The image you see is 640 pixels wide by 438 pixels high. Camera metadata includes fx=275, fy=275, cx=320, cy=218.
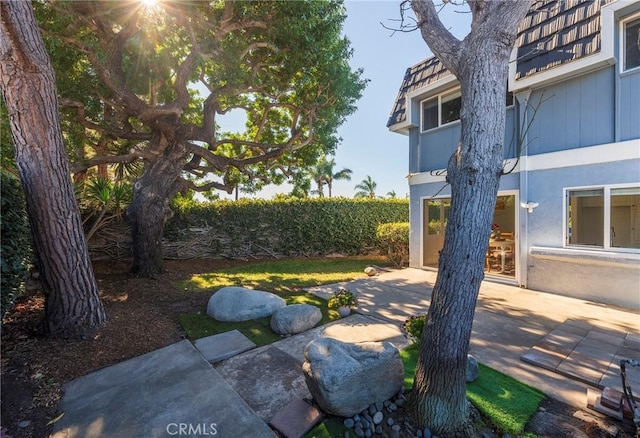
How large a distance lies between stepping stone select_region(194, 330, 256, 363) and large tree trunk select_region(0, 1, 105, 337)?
5.65ft

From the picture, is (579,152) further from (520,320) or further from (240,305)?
(240,305)

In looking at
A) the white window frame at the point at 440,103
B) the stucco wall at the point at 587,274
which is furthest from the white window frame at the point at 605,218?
the white window frame at the point at 440,103

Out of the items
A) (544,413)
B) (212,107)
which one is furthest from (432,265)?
(212,107)

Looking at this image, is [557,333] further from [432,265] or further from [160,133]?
[160,133]

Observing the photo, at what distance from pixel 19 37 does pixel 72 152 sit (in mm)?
7651

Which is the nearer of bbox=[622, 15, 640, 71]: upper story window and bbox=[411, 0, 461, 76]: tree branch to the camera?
bbox=[411, 0, 461, 76]: tree branch

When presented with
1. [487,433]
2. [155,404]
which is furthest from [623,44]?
[155,404]

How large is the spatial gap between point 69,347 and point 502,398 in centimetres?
531

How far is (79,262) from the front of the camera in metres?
4.02

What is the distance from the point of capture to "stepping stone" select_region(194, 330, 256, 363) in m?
3.65

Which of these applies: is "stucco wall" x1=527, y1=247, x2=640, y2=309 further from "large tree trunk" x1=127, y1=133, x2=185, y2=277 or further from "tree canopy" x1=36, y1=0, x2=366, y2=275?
"large tree trunk" x1=127, y1=133, x2=185, y2=277

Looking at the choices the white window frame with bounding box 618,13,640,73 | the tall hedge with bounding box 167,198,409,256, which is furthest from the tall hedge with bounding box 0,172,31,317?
the white window frame with bounding box 618,13,640,73

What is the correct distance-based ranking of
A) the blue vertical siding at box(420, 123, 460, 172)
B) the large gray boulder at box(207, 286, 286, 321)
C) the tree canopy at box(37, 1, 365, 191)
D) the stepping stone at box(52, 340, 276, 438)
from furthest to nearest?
the blue vertical siding at box(420, 123, 460, 172), the tree canopy at box(37, 1, 365, 191), the large gray boulder at box(207, 286, 286, 321), the stepping stone at box(52, 340, 276, 438)

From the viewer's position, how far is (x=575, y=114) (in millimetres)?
6102
